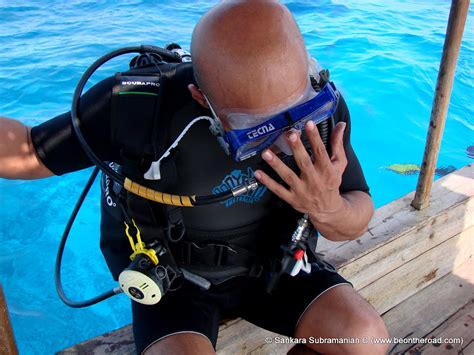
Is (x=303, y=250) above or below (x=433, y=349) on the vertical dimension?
above

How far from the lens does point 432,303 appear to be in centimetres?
255

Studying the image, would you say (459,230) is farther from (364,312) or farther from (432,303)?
(364,312)

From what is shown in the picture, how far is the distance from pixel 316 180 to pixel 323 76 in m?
0.37

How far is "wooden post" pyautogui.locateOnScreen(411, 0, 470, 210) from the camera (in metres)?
2.01

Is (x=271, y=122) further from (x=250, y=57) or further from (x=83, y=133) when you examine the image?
(x=83, y=133)

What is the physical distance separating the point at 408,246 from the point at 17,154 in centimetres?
198

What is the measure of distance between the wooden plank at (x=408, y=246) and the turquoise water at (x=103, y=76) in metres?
2.28

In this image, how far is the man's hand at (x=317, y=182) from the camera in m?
1.14

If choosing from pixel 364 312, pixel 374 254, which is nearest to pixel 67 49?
pixel 374 254

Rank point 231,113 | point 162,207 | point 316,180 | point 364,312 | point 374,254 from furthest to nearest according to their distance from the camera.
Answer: point 374,254
point 364,312
point 162,207
point 231,113
point 316,180

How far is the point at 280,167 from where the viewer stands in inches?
45.8

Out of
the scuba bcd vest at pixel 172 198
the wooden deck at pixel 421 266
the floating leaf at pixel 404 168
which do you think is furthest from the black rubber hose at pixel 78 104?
the floating leaf at pixel 404 168

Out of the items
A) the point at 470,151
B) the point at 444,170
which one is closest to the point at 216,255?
the point at 444,170

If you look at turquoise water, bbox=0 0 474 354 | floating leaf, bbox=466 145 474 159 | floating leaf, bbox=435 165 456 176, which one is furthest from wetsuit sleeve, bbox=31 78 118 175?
floating leaf, bbox=466 145 474 159
